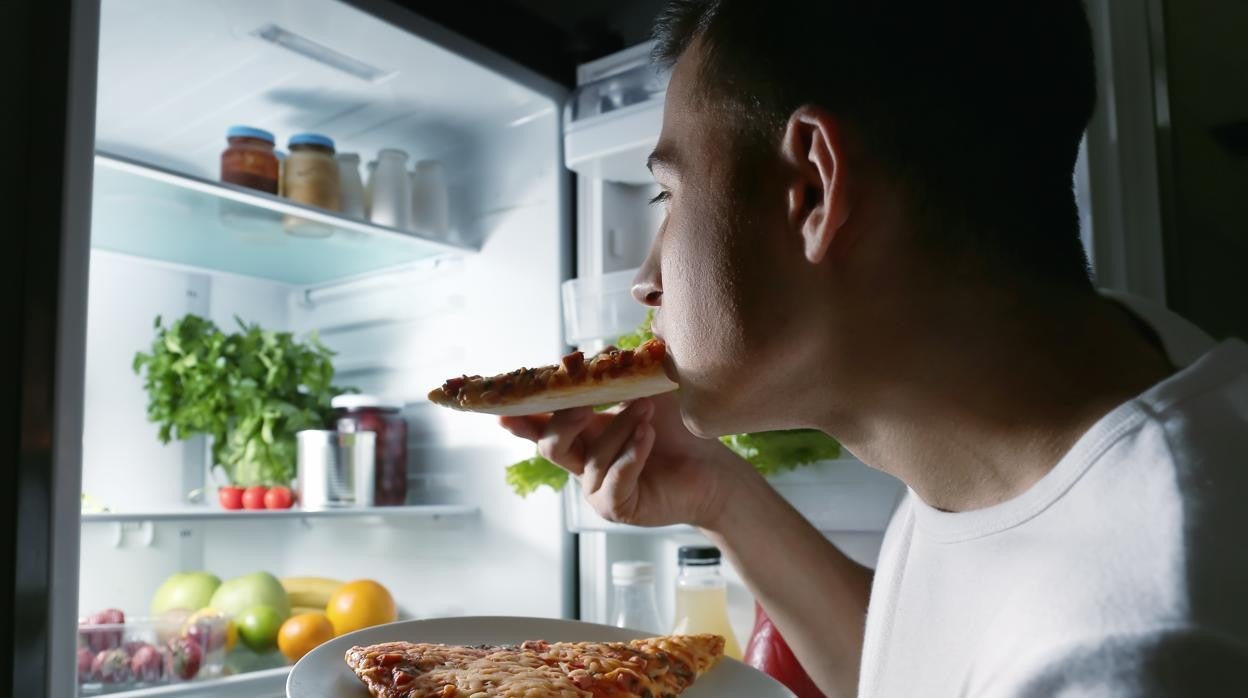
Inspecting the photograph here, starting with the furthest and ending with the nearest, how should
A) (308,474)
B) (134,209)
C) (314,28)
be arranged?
(308,474), (134,209), (314,28)

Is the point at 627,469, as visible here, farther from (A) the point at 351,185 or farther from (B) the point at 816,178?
(A) the point at 351,185

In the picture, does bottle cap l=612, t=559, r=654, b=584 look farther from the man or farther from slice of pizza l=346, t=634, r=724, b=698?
the man

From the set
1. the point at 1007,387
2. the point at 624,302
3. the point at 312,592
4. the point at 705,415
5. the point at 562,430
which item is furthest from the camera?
the point at 312,592

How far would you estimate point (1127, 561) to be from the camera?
0.48 metres

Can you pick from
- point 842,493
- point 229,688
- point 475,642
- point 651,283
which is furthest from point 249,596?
point 651,283

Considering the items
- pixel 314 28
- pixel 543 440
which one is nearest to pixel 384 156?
pixel 314 28

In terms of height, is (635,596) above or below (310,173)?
below

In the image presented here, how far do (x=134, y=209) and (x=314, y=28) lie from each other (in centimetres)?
44

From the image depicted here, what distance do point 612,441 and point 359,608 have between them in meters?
0.84

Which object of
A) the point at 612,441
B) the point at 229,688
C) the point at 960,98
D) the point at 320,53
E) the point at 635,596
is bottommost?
the point at 229,688

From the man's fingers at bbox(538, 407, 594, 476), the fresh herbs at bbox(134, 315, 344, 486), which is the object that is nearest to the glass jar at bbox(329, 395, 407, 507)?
the fresh herbs at bbox(134, 315, 344, 486)

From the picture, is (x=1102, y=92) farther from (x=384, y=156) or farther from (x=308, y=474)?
(x=308, y=474)

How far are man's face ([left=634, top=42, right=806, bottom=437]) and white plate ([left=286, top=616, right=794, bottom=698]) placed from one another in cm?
24

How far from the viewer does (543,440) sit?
96 centimetres
